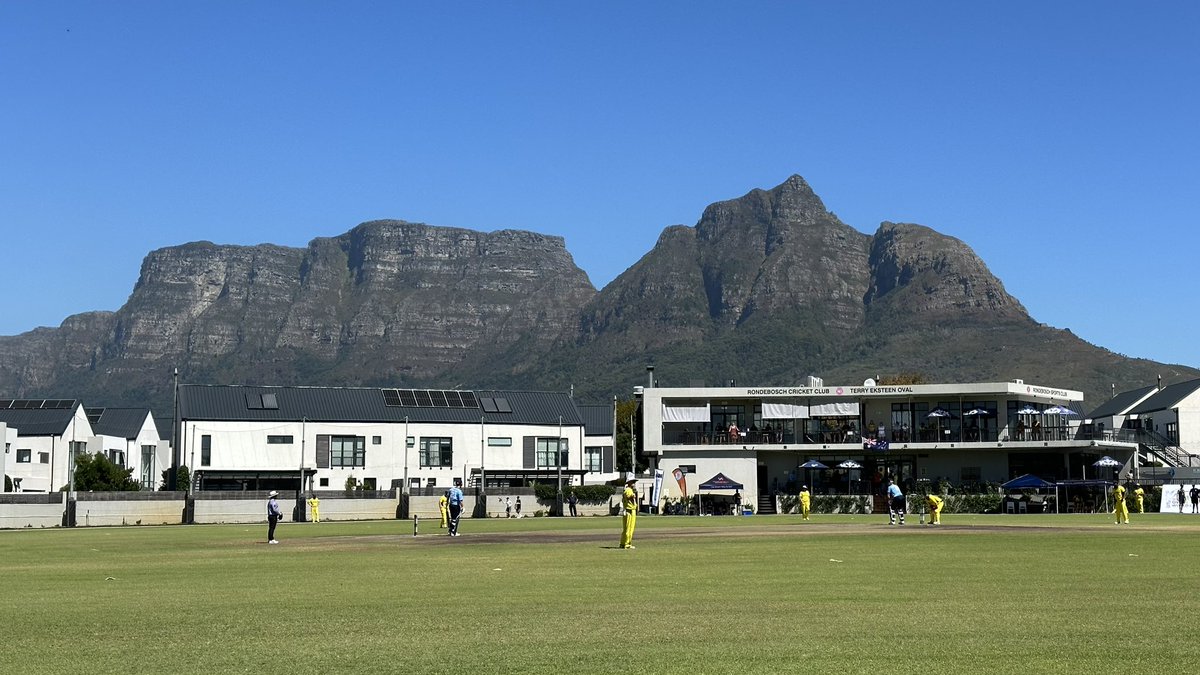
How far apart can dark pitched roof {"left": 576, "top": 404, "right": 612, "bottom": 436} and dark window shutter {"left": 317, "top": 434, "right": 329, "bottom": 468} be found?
21375 millimetres

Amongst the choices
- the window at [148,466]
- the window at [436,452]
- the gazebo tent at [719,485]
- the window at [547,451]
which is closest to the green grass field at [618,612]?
the gazebo tent at [719,485]

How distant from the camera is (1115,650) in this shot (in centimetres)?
1406

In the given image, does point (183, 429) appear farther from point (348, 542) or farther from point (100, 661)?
point (100, 661)

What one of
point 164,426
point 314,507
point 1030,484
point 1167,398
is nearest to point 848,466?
point 1030,484

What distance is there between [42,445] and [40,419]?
3.24 meters

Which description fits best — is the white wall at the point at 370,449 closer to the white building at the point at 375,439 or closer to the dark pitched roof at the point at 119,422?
the white building at the point at 375,439

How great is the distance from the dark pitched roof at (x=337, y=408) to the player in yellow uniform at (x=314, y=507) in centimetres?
2963

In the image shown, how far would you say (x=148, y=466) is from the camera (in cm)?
12425

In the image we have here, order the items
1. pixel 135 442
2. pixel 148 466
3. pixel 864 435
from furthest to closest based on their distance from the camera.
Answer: pixel 148 466, pixel 135 442, pixel 864 435

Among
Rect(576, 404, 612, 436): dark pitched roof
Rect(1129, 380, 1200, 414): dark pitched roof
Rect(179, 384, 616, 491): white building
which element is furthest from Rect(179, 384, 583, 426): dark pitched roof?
Rect(1129, 380, 1200, 414): dark pitched roof

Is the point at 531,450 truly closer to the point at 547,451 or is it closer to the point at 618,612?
the point at 547,451

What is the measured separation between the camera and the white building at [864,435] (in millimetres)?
94188

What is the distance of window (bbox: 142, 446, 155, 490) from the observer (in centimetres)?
12243

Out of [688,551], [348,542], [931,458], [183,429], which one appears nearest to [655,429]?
[931,458]
